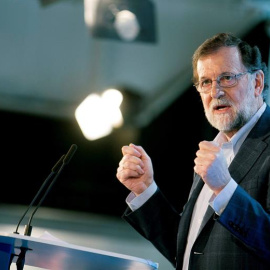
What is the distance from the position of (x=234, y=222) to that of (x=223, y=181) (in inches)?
5.1

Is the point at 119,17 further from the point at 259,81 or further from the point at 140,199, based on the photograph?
the point at 140,199

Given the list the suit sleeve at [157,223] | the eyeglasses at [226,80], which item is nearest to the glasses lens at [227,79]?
the eyeglasses at [226,80]

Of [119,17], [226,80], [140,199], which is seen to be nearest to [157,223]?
[140,199]

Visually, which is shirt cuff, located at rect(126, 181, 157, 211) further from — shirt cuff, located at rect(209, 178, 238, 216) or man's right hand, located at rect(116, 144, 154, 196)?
shirt cuff, located at rect(209, 178, 238, 216)

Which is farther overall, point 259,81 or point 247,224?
point 259,81

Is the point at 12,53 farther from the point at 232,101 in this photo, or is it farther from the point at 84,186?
the point at 232,101

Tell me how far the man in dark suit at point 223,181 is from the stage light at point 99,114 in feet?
7.25

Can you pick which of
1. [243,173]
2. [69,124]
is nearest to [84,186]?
[69,124]

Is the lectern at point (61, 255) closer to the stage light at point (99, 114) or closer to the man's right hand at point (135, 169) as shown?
the man's right hand at point (135, 169)

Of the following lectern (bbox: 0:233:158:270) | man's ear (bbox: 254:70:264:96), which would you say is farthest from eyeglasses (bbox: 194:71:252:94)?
lectern (bbox: 0:233:158:270)

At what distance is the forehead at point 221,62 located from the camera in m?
2.13

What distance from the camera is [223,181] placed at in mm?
1704

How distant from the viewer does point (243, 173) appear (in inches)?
73.6

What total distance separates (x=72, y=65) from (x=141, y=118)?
2.66 ft
